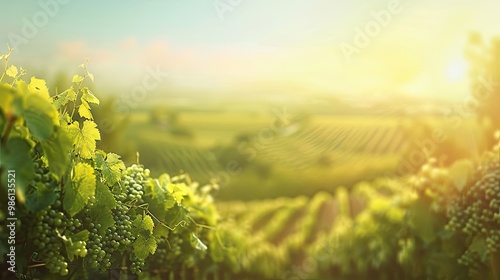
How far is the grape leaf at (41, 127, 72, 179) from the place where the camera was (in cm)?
162

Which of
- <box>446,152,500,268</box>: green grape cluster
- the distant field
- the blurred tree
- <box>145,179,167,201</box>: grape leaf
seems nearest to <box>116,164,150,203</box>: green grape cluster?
<box>145,179,167,201</box>: grape leaf

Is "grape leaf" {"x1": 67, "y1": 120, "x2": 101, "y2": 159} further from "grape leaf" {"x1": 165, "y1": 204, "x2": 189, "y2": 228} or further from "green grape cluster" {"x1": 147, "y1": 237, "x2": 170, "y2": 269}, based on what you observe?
"green grape cluster" {"x1": 147, "y1": 237, "x2": 170, "y2": 269}

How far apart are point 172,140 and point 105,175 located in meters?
13.2

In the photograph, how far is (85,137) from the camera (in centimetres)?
→ 183

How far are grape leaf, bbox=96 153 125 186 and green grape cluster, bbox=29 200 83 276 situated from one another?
0.57 ft

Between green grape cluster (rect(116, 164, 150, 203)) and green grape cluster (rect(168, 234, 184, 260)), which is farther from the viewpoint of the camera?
green grape cluster (rect(168, 234, 184, 260))

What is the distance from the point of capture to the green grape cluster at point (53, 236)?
5.58 feet

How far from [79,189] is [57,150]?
0.47 ft

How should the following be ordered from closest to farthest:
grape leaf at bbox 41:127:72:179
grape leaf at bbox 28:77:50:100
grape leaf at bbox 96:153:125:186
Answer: grape leaf at bbox 41:127:72:179 < grape leaf at bbox 28:77:50:100 < grape leaf at bbox 96:153:125:186

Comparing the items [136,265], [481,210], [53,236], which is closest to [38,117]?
[53,236]

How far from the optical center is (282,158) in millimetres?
13469

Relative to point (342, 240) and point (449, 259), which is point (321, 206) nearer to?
point (342, 240)

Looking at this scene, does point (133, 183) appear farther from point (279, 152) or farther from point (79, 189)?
point (279, 152)

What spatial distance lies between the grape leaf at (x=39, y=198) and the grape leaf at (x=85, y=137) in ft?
0.61
